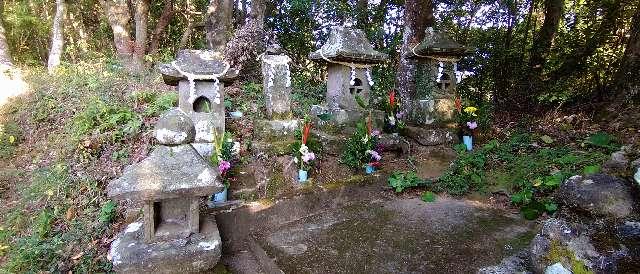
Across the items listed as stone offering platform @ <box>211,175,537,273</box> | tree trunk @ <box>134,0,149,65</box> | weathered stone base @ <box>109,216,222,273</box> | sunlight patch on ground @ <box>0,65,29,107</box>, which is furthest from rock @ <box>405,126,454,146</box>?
sunlight patch on ground @ <box>0,65,29,107</box>

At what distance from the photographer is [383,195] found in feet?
18.7

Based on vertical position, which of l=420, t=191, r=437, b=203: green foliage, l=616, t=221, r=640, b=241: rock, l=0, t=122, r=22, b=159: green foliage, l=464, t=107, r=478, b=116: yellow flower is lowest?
l=420, t=191, r=437, b=203: green foliage

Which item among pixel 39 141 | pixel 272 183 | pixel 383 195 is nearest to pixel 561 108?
pixel 383 195

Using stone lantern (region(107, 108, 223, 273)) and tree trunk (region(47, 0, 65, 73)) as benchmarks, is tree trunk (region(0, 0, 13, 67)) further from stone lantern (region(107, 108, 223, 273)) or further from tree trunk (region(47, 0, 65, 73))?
stone lantern (region(107, 108, 223, 273))

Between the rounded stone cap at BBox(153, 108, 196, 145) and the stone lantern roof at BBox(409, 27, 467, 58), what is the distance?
18.1ft

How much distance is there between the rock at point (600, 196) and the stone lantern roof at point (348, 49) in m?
4.39

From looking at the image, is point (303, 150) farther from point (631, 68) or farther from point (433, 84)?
point (631, 68)

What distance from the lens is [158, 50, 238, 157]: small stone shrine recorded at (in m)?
5.06

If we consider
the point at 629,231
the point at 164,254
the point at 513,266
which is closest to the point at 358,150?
the point at 513,266

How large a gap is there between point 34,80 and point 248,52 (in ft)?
17.3

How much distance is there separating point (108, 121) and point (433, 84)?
622 centimetres

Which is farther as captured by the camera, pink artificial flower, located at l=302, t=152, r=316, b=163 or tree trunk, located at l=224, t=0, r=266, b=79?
tree trunk, located at l=224, t=0, r=266, b=79

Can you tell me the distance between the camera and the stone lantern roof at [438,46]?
7305mm

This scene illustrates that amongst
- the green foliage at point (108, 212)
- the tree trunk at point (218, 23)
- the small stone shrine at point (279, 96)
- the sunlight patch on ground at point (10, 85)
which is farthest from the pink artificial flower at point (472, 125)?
the sunlight patch on ground at point (10, 85)
